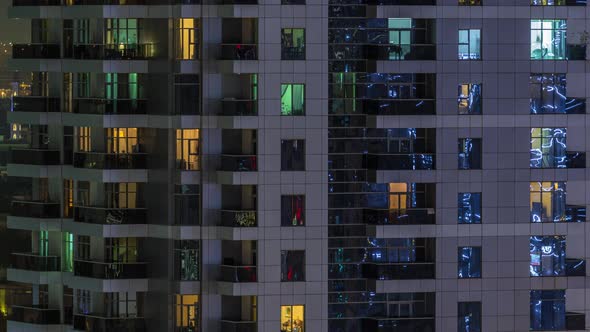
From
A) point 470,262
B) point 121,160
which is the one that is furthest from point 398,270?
point 121,160

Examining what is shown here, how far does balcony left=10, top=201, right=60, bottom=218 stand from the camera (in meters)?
41.0

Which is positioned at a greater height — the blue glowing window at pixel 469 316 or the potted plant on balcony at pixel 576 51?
the potted plant on balcony at pixel 576 51

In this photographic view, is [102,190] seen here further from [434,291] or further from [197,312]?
[434,291]

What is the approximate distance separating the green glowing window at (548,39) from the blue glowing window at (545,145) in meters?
1.24

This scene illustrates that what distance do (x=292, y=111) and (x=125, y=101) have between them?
2.96 metres

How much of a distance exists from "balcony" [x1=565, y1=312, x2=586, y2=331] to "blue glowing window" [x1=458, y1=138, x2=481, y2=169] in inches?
119

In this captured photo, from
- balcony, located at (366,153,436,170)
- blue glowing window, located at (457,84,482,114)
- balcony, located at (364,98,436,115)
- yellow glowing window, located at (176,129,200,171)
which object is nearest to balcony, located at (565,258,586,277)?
balcony, located at (366,153,436,170)

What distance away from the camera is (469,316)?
39281 mm

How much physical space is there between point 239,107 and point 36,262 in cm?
520

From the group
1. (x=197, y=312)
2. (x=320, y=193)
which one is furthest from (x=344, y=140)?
(x=197, y=312)

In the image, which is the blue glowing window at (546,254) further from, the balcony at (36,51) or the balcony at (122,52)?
the balcony at (36,51)

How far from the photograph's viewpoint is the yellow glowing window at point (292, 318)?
128ft

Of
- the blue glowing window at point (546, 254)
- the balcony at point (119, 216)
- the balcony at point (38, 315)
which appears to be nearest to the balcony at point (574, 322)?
the blue glowing window at point (546, 254)

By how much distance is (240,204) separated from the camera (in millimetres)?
39125
